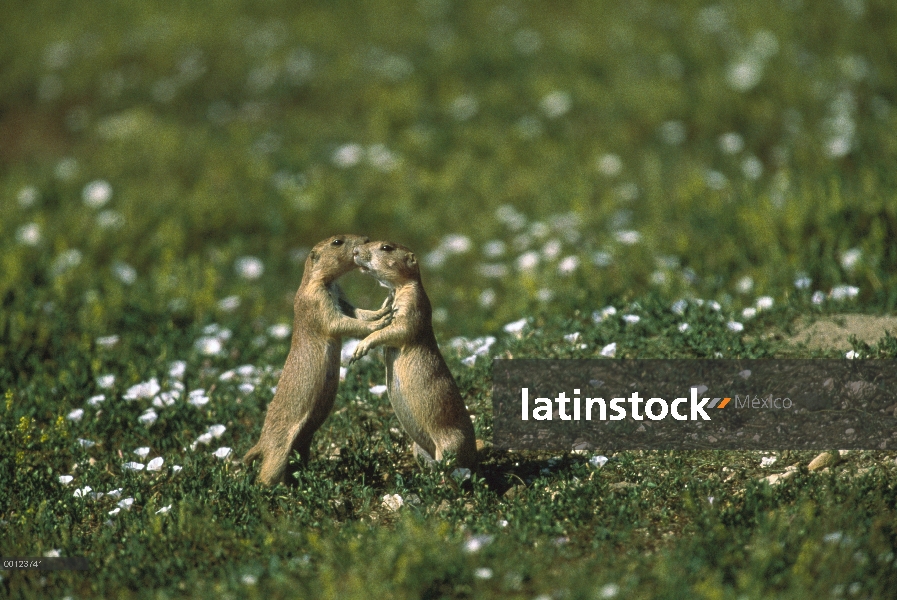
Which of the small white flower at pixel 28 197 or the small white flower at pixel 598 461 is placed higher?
the small white flower at pixel 28 197

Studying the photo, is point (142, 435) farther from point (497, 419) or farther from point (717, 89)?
point (717, 89)

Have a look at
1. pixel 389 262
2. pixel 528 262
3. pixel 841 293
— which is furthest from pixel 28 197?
pixel 841 293

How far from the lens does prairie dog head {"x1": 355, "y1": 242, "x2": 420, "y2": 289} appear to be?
435cm

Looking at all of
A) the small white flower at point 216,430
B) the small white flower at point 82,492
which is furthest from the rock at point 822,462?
the small white flower at point 82,492

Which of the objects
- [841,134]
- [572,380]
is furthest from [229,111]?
[572,380]

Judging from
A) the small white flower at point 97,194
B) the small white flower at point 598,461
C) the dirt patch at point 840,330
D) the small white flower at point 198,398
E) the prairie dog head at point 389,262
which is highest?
the prairie dog head at point 389,262

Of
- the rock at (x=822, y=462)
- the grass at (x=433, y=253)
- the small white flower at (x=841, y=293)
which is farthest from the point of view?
the small white flower at (x=841, y=293)

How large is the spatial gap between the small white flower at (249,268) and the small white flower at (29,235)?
1.55m

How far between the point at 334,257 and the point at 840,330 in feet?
9.81

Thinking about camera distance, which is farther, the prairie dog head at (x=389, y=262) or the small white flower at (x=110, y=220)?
the small white flower at (x=110, y=220)

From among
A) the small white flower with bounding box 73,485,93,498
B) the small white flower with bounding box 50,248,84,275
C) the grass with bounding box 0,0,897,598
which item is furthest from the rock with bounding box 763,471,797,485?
the small white flower with bounding box 50,248,84,275

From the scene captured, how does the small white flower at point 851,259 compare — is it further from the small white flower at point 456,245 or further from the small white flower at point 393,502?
the small white flower at point 393,502

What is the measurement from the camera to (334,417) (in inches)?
209

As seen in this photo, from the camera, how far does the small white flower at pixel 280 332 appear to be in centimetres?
655
